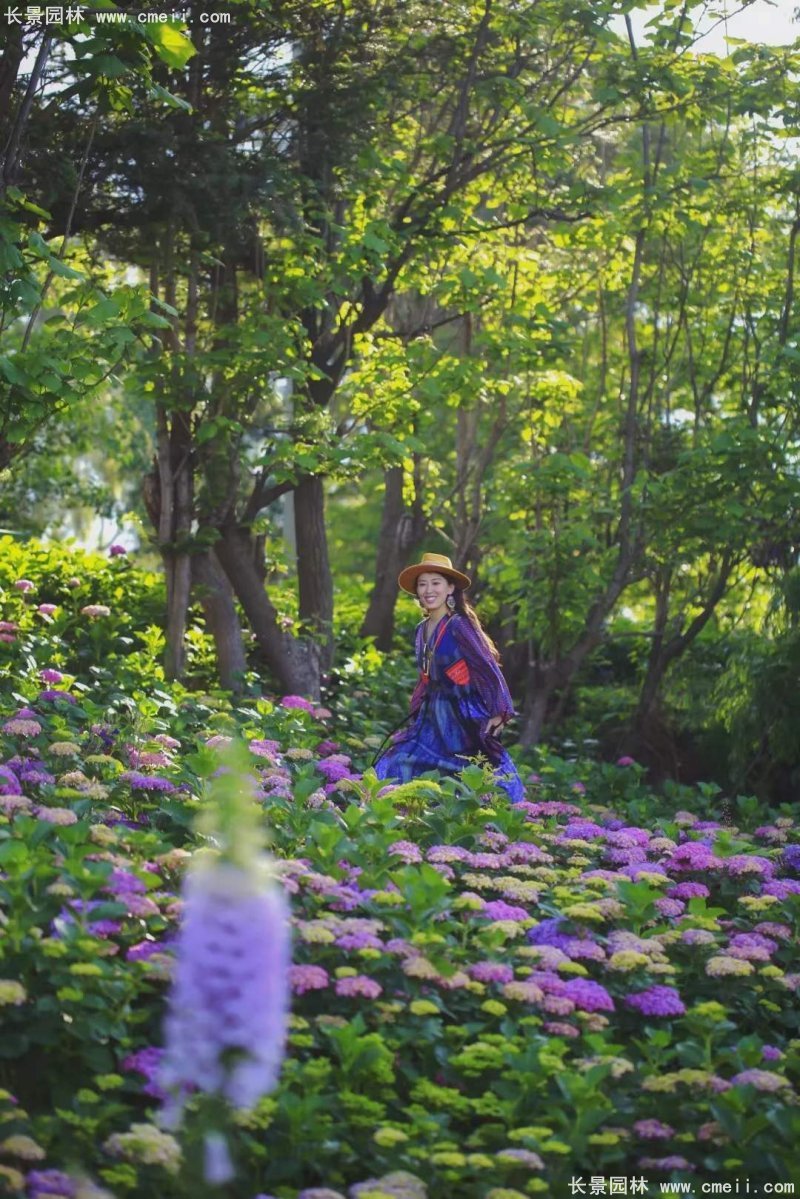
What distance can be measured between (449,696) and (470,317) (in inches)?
195

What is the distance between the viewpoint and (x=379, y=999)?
463 cm

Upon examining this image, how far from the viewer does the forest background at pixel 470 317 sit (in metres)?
9.64

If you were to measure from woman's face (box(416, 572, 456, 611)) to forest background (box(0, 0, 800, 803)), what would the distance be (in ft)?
4.31

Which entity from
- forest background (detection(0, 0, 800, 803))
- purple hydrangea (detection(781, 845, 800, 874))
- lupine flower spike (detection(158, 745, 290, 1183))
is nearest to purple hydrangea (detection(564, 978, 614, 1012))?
lupine flower spike (detection(158, 745, 290, 1183))

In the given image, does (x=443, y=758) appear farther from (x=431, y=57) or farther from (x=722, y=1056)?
(x=431, y=57)

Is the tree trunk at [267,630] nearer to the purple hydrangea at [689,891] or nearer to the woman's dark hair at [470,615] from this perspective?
the woman's dark hair at [470,615]

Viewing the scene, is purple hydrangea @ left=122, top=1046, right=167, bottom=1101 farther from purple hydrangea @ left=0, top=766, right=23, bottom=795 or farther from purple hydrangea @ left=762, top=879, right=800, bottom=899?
purple hydrangea @ left=762, top=879, right=800, bottom=899

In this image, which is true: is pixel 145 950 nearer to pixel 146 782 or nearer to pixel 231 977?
pixel 146 782

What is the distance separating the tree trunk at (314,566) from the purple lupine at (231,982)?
28.6ft

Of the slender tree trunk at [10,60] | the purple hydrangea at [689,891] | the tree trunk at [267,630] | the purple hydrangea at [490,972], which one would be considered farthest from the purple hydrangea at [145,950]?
the tree trunk at [267,630]

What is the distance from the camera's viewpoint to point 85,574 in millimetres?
11984

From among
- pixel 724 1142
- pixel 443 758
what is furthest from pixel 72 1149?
pixel 443 758

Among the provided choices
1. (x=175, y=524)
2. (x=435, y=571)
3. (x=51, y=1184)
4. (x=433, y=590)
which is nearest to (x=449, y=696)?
(x=433, y=590)

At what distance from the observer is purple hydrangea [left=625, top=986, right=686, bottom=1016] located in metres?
4.84
